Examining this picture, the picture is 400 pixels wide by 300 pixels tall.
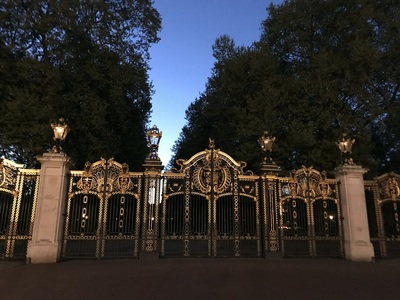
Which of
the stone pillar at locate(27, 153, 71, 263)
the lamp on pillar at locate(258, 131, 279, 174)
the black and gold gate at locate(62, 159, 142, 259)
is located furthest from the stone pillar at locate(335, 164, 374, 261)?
the stone pillar at locate(27, 153, 71, 263)

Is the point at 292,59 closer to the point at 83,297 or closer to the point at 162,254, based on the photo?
the point at 162,254

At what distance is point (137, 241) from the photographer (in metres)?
12.1

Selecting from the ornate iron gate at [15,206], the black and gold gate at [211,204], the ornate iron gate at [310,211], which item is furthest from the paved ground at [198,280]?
the ornate iron gate at [310,211]

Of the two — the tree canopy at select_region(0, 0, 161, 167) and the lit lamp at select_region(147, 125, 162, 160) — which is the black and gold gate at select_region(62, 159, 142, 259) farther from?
the tree canopy at select_region(0, 0, 161, 167)

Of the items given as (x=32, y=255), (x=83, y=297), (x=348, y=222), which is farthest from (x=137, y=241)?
(x=348, y=222)

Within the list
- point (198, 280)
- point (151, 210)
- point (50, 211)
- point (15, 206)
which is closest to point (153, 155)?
point (151, 210)

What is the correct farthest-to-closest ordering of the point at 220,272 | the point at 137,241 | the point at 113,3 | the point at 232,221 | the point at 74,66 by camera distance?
the point at 113,3, the point at 74,66, the point at 232,221, the point at 137,241, the point at 220,272

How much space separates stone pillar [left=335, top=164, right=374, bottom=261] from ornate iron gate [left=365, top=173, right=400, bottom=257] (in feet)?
3.22

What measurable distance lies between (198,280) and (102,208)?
526 cm

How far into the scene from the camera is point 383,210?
47.8ft

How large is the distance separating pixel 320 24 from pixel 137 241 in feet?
52.5

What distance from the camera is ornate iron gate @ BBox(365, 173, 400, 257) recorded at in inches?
534

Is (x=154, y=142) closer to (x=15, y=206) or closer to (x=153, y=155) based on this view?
(x=153, y=155)

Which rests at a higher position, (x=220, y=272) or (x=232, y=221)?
(x=232, y=221)
